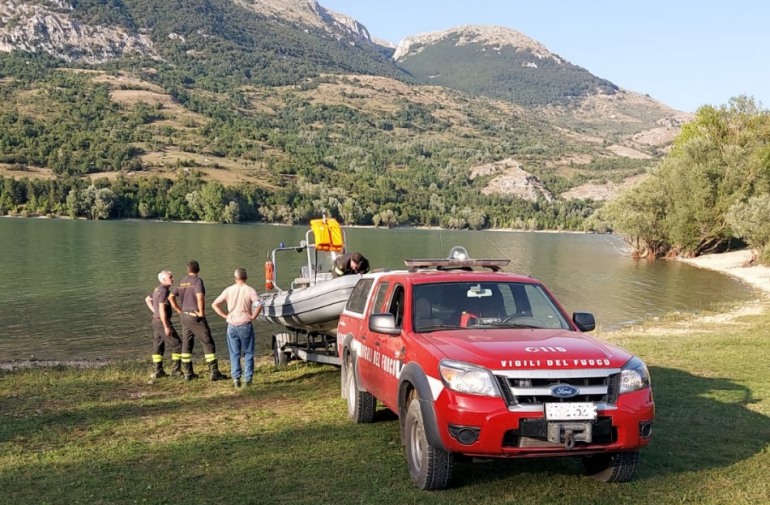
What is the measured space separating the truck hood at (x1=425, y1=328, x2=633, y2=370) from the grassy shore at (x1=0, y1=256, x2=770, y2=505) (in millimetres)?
1087

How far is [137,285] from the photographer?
3284 cm

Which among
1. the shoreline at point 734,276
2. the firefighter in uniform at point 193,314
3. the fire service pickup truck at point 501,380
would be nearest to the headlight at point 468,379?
the fire service pickup truck at point 501,380

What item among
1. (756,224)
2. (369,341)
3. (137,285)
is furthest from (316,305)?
(756,224)

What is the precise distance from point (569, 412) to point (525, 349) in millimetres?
587

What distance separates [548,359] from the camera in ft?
17.3

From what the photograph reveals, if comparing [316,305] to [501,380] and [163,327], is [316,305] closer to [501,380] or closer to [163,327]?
[163,327]

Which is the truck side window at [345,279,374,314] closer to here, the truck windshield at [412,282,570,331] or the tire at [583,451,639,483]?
the truck windshield at [412,282,570,331]

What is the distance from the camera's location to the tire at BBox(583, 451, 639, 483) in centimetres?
570

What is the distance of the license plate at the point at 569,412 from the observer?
200 inches

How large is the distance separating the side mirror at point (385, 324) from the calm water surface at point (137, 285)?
8158mm

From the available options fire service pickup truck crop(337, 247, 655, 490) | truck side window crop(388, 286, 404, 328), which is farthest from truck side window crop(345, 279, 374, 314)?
fire service pickup truck crop(337, 247, 655, 490)

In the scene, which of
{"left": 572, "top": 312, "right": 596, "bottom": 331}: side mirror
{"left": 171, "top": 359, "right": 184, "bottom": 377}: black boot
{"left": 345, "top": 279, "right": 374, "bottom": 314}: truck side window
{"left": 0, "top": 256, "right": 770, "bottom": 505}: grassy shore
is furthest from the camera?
{"left": 171, "top": 359, "right": 184, "bottom": 377}: black boot

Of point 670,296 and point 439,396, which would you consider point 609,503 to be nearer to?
point 439,396

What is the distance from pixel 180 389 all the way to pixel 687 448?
23.6ft
